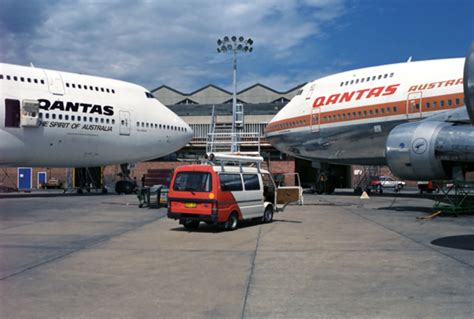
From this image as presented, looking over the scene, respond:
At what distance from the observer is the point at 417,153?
15000 millimetres

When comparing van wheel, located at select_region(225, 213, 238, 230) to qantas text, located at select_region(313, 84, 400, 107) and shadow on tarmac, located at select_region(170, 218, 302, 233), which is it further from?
qantas text, located at select_region(313, 84, 400, 107)

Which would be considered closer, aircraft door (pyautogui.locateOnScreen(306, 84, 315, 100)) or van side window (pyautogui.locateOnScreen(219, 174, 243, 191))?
van side window (pyautogui.locateOnScreen(219, 174, 243, 191))

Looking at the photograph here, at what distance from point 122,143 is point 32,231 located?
54.0 feet

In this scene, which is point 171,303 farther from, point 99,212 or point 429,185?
point 429,185

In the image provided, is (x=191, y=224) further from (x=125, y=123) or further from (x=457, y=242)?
(x=125, y=123)

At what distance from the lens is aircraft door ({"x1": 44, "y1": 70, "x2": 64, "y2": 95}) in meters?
25.7

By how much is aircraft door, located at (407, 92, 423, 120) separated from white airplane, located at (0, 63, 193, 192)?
14.8 m

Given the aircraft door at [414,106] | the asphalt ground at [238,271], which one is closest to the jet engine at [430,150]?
the asphalt ground at [238,271]

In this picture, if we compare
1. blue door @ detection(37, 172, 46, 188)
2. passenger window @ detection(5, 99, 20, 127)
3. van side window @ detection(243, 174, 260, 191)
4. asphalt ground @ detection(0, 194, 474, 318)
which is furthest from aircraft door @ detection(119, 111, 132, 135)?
blue door @ detection(37, 172, 46, 188)

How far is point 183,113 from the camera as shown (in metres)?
57.5

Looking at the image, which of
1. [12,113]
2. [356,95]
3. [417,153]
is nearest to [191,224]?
[417,153]

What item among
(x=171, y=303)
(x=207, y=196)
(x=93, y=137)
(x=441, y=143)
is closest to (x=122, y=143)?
(x=93, y=137)

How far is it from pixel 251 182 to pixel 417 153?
5224mm

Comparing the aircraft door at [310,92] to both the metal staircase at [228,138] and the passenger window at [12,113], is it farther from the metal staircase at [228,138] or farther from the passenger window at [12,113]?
the passenger window at [12,113]
